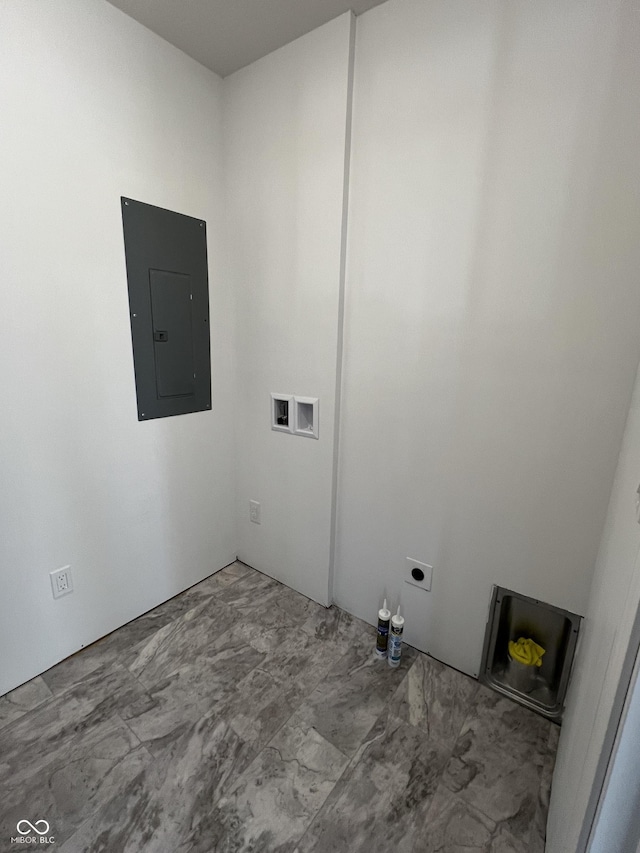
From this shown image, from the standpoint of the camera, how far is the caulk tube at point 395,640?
56.9 inches

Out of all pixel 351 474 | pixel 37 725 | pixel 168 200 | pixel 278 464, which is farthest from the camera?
pixel 278 464

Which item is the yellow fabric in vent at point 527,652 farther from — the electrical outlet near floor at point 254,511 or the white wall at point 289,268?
the electrical outlet near floor at point 254,511

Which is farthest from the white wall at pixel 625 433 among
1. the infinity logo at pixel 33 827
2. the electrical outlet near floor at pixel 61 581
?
the electrical outlet near floor at pixel 61 581

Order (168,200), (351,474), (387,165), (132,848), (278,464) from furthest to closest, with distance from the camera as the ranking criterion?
(278,464)
(351,474)
(168,200)
(387,165)
(132,848)

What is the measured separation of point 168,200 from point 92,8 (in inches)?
21.9

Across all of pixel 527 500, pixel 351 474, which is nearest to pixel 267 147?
pixel 351 474

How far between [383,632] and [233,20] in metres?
2.37

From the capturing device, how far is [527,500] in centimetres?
122

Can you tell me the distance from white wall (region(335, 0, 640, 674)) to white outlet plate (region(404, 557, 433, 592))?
0.03 meters

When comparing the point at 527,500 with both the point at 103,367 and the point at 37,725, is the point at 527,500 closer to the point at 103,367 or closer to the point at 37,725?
the point at 103,367

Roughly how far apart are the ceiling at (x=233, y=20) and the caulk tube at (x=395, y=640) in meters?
2.22

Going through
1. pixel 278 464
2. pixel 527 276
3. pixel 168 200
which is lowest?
pixel 278 464

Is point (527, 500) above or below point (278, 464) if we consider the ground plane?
above

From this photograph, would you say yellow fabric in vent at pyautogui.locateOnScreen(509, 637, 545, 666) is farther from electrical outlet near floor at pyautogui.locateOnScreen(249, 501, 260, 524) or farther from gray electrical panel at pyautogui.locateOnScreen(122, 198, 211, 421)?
gray electrical panel at pyautogui.locateOnScreen(122, 198, 211, 421)
